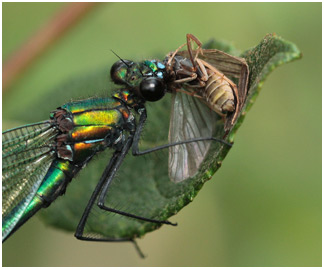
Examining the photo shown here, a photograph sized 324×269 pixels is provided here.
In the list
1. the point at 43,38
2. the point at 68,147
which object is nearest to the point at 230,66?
the point at 68,147

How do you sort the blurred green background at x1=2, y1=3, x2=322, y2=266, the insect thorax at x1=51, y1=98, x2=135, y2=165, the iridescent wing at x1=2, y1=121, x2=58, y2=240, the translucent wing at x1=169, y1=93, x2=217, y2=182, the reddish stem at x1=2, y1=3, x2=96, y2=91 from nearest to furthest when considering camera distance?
1. the translucent wing at x1=169, y1=93, x2=217, y2=182
2. the insect thorax at x1=51, y1=98, x2=135, y2=165
3. the iridescent wing at x1=2, y1=121, x2=58, y2=240
4. the reddish stem at x1=2, y1=3, x2=96, y2=91
5. the blurred green background at x1=2, y1=3, x2=322, y2=266

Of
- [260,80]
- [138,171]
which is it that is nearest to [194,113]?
[138,171]

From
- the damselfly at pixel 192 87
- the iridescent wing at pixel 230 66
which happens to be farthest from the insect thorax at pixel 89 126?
the iridescent wing at pixel 230 66

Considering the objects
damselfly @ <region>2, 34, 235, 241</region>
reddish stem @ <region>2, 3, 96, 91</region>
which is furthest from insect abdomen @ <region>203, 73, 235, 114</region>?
reddish stem @ <region>2, 3, 96, 91</region>

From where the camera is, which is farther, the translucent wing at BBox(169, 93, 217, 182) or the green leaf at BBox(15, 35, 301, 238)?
the translucent wing at BBox(169, 93, 217, 182)

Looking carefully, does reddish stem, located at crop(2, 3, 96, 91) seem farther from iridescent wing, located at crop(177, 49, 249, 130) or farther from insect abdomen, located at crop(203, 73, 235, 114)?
insect abdomen, located at crop(203, 73, 235, 114)
